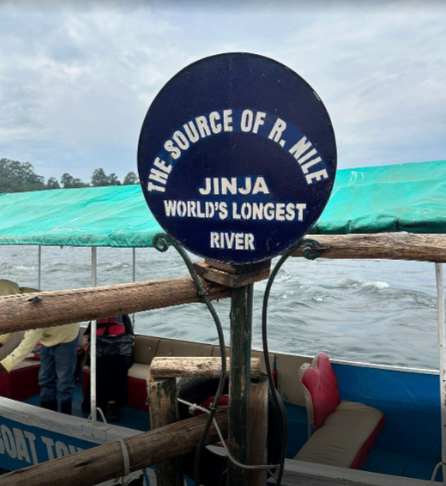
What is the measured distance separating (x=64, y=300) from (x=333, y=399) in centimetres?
361

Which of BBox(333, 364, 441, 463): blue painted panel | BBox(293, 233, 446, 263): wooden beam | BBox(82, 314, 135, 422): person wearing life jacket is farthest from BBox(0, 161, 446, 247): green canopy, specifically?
BBox(333, 364, 441, 463): blue painted panel

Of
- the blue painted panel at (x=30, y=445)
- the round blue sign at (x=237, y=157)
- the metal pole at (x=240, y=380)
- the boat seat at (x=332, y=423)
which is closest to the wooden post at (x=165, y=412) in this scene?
the metal pole at (x=240, y=380)

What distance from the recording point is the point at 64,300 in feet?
4.74

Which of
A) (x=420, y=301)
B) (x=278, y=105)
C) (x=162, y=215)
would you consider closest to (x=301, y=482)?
(x=162, y=215)

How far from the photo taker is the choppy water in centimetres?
1343

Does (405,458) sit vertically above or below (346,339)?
above

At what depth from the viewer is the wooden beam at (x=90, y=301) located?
1.36 metres

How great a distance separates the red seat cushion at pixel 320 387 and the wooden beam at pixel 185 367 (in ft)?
7.53

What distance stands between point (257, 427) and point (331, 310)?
15.8m

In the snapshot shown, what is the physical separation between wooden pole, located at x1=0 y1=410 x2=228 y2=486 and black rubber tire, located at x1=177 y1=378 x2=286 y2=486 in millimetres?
282

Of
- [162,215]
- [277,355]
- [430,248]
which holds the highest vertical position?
[162,215]

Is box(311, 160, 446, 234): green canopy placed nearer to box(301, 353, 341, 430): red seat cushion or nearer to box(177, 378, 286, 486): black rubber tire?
box(177, 378, 286, 486): black rubber tire

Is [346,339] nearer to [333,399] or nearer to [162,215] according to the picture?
[333,399]

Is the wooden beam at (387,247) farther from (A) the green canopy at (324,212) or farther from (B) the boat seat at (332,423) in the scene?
(B) the boat seat at (332,423)
